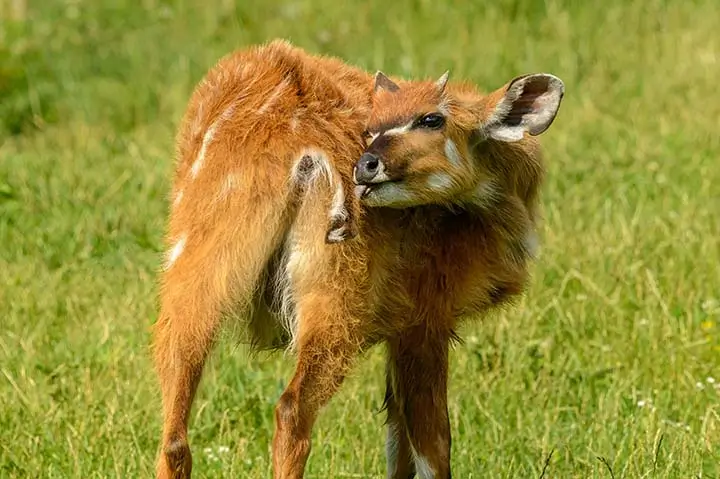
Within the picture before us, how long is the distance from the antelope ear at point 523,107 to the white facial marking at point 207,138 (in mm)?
902

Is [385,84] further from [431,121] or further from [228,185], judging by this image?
[228,185]

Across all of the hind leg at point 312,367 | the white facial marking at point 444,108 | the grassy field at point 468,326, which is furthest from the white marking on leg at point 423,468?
the white facial marking at point 444,108

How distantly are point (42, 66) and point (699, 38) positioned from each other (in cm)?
543

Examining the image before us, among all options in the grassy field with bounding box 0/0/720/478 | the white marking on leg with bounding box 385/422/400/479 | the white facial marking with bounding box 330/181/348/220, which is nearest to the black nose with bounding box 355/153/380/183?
the white facial marking with bounding box 330/181/348/220

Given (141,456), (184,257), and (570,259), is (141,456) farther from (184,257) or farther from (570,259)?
(570,259)

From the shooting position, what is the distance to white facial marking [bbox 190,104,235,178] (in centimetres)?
502

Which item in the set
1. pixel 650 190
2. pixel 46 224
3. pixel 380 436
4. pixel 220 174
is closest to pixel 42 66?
pixel 46 224

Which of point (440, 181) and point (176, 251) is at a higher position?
point (440, 181)

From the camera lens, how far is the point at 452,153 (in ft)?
16.1

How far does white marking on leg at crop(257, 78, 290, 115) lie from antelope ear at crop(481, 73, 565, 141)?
722 millimetres

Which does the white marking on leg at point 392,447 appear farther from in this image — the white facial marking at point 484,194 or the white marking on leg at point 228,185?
the white marking on leg at point 228,185

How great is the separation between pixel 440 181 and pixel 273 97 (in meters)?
0.69

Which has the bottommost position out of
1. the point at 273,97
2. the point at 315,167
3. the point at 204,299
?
the point at 204,299

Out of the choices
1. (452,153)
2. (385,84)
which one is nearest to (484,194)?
(452,153)
